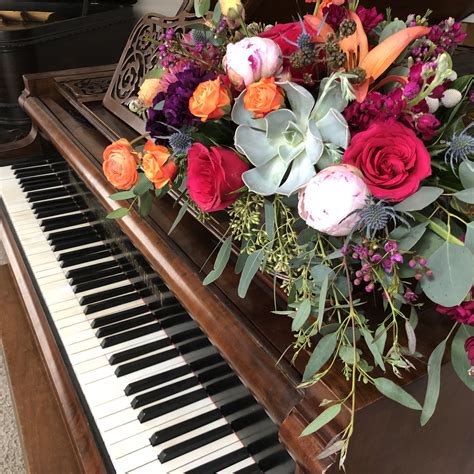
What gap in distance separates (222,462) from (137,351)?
0.33 m

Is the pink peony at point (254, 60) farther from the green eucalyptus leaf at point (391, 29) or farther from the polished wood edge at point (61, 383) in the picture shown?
the polished wood edge at point (61, 383)

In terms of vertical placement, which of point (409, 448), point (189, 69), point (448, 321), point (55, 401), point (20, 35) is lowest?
point (55, 401)

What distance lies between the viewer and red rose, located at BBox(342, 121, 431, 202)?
0.63 m

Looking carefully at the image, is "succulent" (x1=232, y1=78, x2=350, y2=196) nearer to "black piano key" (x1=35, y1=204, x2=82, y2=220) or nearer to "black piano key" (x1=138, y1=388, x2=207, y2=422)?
"black piano key" (x1=138, y1=388, x2=207, y2=422)

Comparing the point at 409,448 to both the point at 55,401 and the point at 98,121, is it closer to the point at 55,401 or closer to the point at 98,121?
the point at 55,401

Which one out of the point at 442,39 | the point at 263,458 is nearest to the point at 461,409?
the point at 263,458

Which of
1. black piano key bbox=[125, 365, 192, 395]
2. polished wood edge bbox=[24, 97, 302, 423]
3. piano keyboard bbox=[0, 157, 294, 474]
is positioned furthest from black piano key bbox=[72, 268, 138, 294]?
black piano key bbox=[125, 365, 192, 395]

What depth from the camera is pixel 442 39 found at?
0.79 m

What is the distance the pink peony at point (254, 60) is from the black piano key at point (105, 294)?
0.78m

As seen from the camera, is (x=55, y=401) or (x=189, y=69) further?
(x=55, y=401)

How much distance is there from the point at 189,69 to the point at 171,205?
1.54 feet

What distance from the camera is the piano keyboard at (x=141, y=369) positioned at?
39.9 inches

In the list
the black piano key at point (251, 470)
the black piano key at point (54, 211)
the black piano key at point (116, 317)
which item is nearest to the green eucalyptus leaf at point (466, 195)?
the black piano key at point (251, 470)

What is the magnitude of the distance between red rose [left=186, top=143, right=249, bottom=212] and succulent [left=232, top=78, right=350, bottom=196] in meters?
0.05
